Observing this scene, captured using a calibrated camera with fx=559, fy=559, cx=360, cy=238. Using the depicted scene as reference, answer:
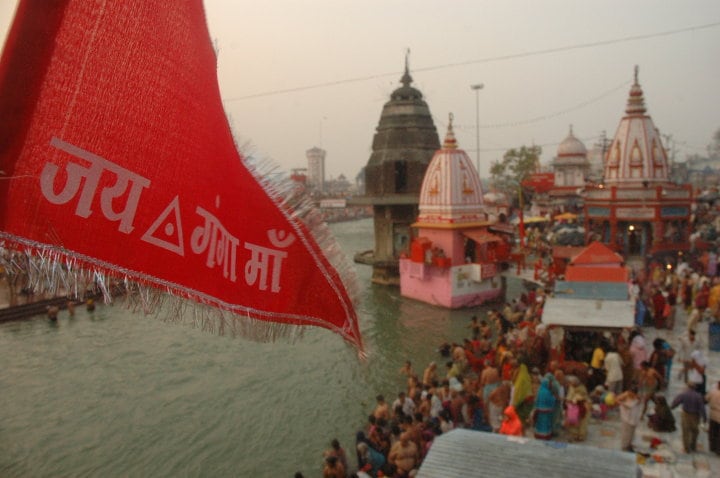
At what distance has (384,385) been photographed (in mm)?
11383

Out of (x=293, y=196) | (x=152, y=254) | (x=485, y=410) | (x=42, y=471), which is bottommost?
(x=42, y=471)

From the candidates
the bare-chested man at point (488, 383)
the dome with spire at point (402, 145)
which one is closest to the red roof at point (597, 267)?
the bare-chested man at point (488, 383)

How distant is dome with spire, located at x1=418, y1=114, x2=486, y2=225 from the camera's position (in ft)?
63.0

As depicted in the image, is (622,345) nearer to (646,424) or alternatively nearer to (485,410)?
(646,424)

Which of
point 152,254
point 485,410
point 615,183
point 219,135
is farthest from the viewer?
point 615,183

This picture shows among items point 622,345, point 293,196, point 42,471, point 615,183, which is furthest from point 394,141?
point 293,196

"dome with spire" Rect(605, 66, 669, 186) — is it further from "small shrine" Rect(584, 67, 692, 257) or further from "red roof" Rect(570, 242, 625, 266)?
"red roof" Rect(570, 242, 625, 266)

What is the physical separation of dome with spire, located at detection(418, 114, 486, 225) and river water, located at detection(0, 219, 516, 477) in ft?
13.2

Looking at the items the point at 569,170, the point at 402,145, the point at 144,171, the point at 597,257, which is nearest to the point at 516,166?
the point at 569,170

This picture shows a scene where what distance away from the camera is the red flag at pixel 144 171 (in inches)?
55.6

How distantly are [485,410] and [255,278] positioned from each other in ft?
23.8

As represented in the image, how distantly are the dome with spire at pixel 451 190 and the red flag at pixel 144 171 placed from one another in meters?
17.5

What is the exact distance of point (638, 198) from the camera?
19281 millimetres

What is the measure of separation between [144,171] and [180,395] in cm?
1060
